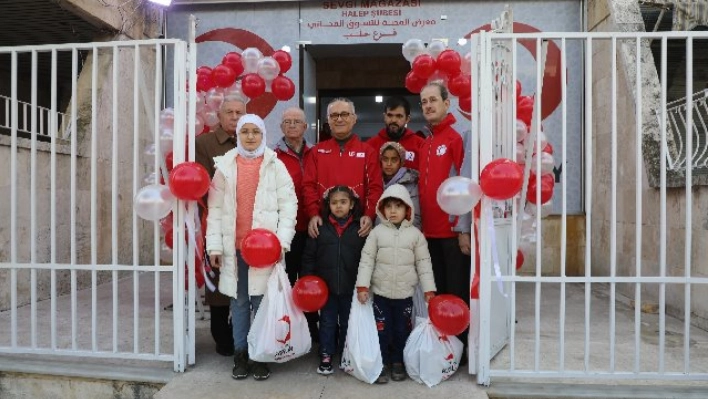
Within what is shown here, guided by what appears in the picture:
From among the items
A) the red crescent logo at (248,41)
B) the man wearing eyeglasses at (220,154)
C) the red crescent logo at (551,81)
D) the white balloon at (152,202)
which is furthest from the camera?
the red crescent logo at (248,41)

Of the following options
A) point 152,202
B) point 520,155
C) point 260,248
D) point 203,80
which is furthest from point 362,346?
point 203,80

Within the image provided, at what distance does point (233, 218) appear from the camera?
3.48 metres

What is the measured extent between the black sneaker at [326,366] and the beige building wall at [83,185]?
9.38ft

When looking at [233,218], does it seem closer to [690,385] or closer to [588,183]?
[588,183]

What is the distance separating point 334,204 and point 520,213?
1321 mm

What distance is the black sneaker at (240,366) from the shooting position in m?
3.46

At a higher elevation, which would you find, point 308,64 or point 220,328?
point 308,64

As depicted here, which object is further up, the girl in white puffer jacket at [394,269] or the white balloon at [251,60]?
the white balloon at [251,60]

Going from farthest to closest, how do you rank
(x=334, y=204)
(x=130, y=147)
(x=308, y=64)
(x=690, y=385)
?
(x=308, y=64) → (x=130, y=147) → (x=334, y=204) → (x=690, y=385)

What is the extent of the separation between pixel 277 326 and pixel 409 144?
1.68 m

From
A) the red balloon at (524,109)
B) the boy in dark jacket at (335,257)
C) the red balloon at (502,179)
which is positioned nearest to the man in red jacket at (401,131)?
the boy in dark jacket at (335,257)

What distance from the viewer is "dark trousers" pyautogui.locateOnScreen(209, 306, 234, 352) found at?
3.93 metres

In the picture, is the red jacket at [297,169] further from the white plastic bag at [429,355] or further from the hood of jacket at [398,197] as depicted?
the white plastic bag at [429,355]

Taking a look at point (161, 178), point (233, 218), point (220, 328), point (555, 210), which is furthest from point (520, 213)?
point (555, 210)
